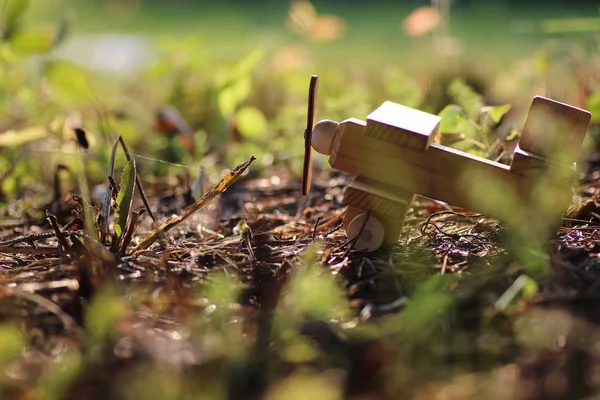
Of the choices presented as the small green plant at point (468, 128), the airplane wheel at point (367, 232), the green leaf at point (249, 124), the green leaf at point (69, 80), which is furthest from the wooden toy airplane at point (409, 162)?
the green leaf at point (249, 124)

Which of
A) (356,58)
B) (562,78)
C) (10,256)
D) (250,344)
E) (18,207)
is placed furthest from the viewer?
(356,58)

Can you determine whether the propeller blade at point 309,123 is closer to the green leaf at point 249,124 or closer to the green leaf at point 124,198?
the green leaf at point 124,198

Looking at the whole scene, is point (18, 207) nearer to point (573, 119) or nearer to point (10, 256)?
point (10, 256)

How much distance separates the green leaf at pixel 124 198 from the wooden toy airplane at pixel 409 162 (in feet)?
1.20

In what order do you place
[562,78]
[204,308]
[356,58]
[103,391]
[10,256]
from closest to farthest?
[103,391]
[204,308]
[10,256]
[562,78]
[356,58]

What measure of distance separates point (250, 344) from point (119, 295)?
276mm

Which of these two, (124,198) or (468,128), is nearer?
(124,198)

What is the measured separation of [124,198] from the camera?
1456mm

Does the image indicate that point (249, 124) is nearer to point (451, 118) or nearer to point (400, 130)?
point (451, 118)

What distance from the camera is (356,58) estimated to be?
5723 millimetres

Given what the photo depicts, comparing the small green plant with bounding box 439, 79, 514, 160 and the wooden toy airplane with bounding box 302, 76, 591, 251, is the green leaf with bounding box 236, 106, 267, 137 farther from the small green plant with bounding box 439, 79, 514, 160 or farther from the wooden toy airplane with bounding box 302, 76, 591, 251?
the wooden toy airplane with bounding box 302, 76, 591, 251

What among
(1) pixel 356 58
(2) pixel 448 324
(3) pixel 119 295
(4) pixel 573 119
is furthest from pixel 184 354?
(1) pixel 356 58

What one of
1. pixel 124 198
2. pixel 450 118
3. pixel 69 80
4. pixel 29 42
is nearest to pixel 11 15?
pixel 29 42

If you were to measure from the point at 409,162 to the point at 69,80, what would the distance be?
1238 mm
